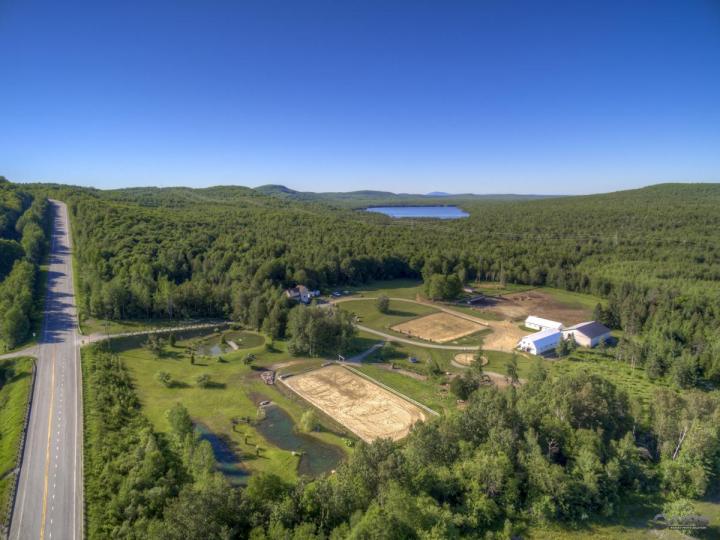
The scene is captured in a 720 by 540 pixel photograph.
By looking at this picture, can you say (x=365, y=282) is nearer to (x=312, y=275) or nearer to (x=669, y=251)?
(x=312, y=275)

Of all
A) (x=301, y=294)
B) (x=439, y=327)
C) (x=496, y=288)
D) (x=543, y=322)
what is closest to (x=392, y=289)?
(x=301, y=294)

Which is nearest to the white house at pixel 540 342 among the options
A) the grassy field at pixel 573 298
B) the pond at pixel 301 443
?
the grassy field at pixel 573 298

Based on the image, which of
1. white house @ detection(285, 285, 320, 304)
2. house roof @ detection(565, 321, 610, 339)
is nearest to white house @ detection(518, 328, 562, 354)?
house roof @ detection(565, 321, 610, 339)

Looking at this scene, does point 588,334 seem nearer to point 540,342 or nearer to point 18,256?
point 540,342

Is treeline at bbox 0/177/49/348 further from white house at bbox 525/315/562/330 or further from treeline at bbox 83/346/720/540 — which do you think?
white house at bbox 525/315/562/330

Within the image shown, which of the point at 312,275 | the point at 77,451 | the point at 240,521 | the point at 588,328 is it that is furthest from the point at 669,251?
the point at 77,451

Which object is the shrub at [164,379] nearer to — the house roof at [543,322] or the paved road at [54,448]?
the paved road at [54,448]
